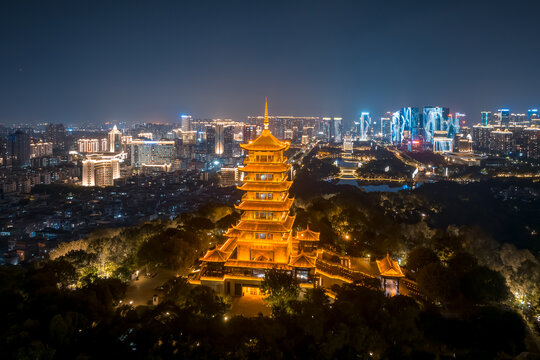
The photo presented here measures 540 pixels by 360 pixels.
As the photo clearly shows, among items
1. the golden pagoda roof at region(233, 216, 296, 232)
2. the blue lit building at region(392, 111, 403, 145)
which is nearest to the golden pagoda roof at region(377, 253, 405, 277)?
the golden pagoda roof at region(233, 216, 296, 232)

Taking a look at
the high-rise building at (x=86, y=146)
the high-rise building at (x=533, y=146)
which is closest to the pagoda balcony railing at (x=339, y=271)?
the high-rise building at (x=533, y=146)

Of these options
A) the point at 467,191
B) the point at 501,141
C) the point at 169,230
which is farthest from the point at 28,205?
the point at 501,141

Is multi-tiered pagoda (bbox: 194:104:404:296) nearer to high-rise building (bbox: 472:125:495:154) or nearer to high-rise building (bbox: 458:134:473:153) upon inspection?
high-rise building (bbox: 458:134:473:153)

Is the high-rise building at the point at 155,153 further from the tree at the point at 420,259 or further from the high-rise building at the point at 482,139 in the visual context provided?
the high-rise building at the point at 482,139

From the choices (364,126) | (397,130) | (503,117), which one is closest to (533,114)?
(503,117)

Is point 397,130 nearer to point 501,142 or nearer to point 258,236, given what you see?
point 501,142

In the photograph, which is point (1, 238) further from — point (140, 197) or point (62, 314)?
point (62, 314)
